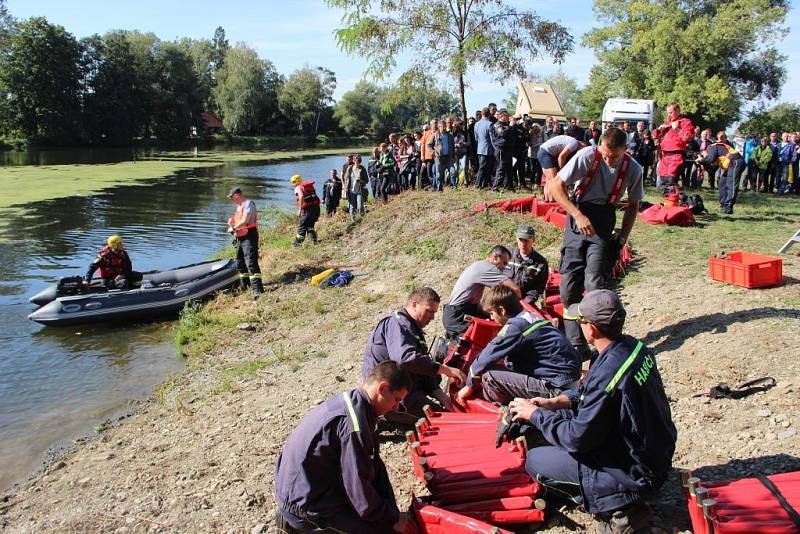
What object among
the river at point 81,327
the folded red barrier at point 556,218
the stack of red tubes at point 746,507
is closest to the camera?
the stack of red tubes at point 746,507

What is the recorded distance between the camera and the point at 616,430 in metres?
3.25

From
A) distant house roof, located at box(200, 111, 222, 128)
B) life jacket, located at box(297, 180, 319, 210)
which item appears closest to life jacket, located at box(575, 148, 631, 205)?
life jacket, located at box(297, 180, 319, 210)

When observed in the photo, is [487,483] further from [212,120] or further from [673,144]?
[212,120]

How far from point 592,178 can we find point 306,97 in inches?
3032

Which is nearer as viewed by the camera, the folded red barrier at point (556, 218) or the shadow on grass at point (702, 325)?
the shadow on grass at point (702, 325)

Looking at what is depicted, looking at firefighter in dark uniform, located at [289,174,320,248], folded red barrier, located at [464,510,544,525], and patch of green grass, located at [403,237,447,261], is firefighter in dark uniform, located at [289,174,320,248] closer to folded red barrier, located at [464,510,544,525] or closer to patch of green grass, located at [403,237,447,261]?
patch of green grass, located at [403,237,447,261]

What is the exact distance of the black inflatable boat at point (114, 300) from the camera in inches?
433

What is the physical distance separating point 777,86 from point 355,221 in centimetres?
3068

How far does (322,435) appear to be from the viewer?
10.6 feet

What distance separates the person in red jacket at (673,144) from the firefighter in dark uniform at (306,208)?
764cm

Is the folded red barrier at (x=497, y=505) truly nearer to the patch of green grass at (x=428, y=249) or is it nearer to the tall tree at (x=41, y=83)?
the patch of green grass at (x=428, y=249)

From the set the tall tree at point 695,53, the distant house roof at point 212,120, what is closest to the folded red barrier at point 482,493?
the tall tree at point 695,53

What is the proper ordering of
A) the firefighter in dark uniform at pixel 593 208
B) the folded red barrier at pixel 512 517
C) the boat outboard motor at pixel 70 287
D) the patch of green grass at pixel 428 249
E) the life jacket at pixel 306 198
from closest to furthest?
1. the folded red barrier at pixel 512 517
2. the firefighter in dark uniform at pixel 593 208
3. the patch of green grass at pixel 428 249
4. the boat outboard motor at pixel 70 287
5. the life jacket at pixel 306 198

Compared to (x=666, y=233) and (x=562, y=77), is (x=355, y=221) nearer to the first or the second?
(x=666, y=233)
